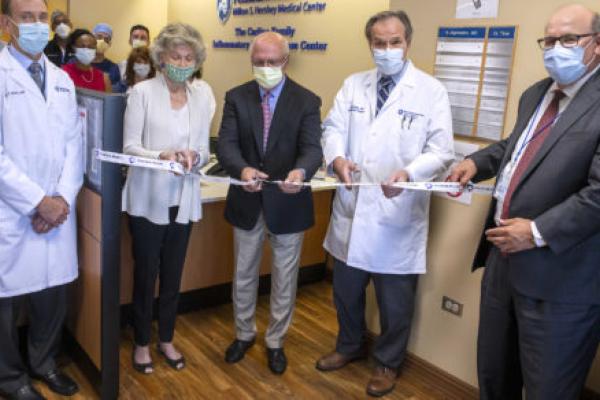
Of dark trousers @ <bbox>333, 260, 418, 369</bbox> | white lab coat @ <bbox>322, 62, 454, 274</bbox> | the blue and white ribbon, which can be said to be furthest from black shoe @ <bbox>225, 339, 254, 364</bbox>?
the blue and white ribbon

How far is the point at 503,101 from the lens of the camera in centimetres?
253

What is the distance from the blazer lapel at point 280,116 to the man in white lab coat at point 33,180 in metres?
0.90

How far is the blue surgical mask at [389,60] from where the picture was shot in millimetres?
2549

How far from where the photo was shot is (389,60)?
2566 mm

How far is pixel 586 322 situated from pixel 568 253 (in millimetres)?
283

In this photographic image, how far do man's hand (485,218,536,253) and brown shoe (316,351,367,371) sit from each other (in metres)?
1.44

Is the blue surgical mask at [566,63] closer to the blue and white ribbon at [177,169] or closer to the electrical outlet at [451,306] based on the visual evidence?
the blue and white ribbon at [177,169]

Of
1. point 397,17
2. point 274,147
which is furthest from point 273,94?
point 397,17

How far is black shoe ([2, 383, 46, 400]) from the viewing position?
2443 mm

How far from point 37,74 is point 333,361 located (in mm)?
2099

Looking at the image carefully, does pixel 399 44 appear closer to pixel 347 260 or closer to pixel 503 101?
pixel 503 101

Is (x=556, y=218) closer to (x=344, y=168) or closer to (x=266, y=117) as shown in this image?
(x=344, y=168)

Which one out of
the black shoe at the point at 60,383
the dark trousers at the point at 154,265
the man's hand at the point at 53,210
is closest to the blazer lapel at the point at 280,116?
the dark trousers at the point at 154,265

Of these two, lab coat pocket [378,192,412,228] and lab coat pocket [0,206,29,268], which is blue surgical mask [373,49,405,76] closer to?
lab coat pocket [378,192,412,228]
